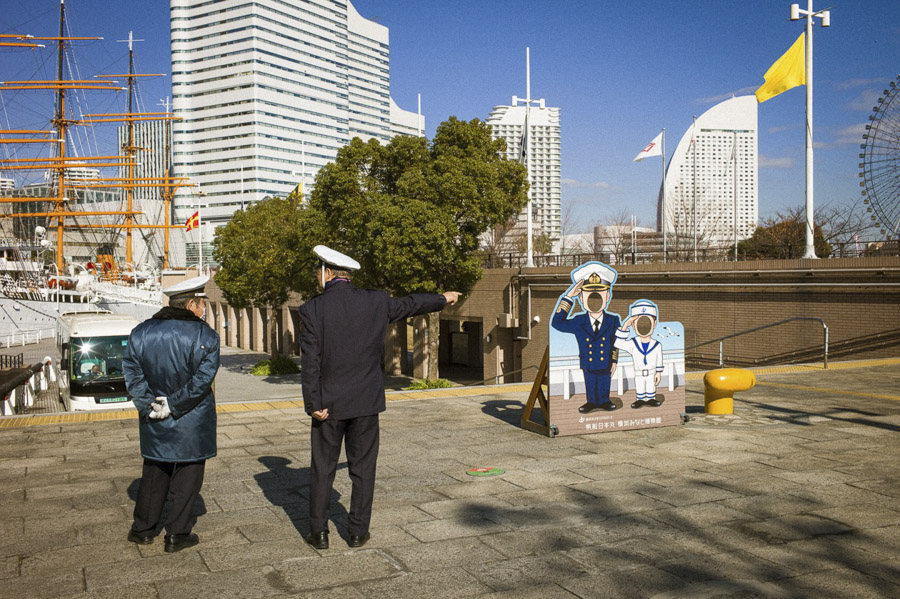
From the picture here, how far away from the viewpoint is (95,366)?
1639 centimetres

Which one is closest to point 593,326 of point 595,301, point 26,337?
point 595,301

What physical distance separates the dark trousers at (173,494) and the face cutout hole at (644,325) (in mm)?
5361

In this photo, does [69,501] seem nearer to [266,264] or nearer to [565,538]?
[565,538]

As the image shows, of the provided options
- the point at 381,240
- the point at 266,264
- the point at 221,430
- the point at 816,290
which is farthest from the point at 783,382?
the point at 266,264

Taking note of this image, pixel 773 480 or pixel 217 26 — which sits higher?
pixel 217 26

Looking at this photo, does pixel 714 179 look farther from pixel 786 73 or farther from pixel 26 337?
pixel 786 73

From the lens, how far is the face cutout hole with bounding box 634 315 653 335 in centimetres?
851

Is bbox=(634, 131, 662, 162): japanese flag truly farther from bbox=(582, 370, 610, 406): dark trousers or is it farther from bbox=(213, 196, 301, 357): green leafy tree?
bbox=(582, 370, 610, 406): dark trousers

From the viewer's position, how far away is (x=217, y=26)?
511 ft

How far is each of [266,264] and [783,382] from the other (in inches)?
874

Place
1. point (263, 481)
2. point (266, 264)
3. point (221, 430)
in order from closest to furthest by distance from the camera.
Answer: point (263, 481) → point (221, 430) → point (266, 264)

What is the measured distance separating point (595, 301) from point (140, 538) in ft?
16.8

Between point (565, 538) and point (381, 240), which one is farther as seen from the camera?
point (381, 240)

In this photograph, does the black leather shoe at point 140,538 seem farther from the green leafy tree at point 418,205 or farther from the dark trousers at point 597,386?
the green leafy tree at point 418,205
